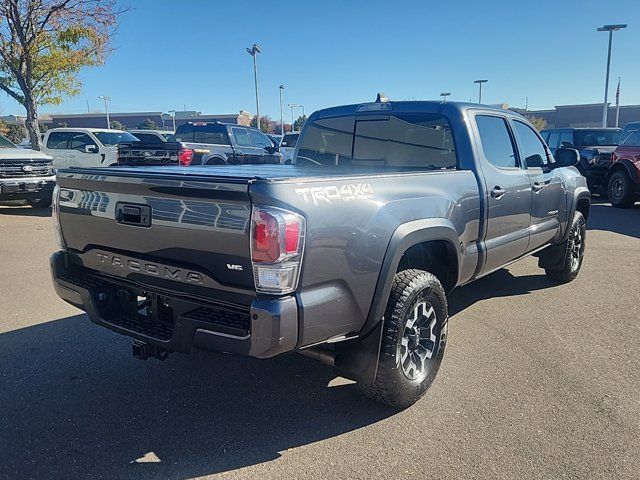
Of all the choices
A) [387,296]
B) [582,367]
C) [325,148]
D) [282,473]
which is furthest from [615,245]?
[282,473]

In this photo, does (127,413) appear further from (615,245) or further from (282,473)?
(615,245)

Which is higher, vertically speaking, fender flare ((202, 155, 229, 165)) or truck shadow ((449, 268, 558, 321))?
fender flare ((202, 155, 229, 165))

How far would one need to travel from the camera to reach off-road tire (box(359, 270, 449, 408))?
294 cm

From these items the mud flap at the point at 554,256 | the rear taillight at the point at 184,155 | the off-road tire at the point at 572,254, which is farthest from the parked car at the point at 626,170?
the rear taillight at the point at 184,155

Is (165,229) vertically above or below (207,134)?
below

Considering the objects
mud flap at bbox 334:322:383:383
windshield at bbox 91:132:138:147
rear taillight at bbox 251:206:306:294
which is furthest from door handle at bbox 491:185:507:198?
windshield at bbox 91:132:138:147

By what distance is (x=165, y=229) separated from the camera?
2.67 meters

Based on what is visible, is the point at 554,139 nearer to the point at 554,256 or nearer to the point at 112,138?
the point at 554,256

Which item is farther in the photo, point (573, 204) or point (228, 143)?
point (228, 143)

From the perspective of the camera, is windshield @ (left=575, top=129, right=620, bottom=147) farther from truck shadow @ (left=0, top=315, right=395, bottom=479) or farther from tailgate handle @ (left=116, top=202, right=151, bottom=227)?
tailgate handle @ (left=116, top=202, right=151, bottom=227)

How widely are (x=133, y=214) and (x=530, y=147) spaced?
400cm

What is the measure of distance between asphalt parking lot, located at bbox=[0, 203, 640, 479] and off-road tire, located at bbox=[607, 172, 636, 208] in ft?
29.1

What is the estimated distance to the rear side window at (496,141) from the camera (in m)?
4.23

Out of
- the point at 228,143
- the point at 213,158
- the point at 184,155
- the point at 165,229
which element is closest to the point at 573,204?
the point at 165,229
